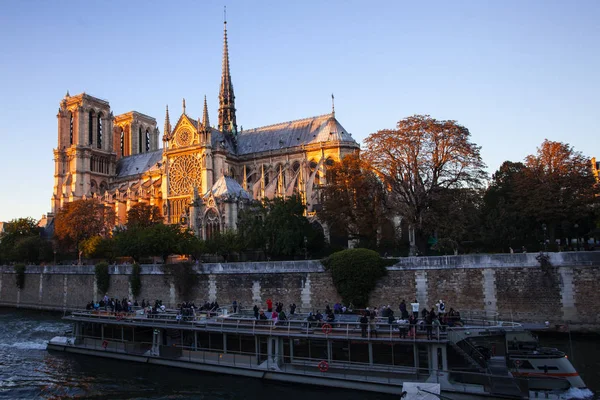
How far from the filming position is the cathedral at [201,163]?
5460cm

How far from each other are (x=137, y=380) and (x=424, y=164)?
21807 millimetres

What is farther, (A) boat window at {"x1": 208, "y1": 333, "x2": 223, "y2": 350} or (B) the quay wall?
(B) the quay wall

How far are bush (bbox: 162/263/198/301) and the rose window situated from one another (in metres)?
27.4

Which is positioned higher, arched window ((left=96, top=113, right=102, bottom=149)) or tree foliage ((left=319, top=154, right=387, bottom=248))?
arched window ((left=96, top=113, right=102, bottom=149))

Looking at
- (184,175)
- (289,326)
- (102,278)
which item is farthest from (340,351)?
(184,175)

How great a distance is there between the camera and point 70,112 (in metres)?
86.9

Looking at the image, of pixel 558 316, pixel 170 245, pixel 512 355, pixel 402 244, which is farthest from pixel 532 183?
pixel 170 245

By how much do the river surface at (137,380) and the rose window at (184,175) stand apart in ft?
127

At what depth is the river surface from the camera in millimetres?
18859

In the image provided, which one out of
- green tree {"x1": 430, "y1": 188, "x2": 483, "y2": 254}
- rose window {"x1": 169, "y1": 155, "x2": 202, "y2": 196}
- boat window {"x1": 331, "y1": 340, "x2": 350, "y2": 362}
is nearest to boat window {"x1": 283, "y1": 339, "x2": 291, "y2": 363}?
boat window {"x1": 331, "y1": 340, "x2": 350, "y2": 362}

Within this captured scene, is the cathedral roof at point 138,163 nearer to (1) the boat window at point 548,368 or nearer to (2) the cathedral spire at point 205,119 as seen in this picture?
(2) the cathedral spire at point 205,119

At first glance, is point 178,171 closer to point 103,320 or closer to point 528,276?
point 103,320

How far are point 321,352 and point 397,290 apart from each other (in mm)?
10755

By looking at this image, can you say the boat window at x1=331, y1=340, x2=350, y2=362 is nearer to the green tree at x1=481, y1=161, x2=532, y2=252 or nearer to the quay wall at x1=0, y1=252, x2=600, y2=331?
the quay wall at x1=0, y1=252, x2=600, y2=331
